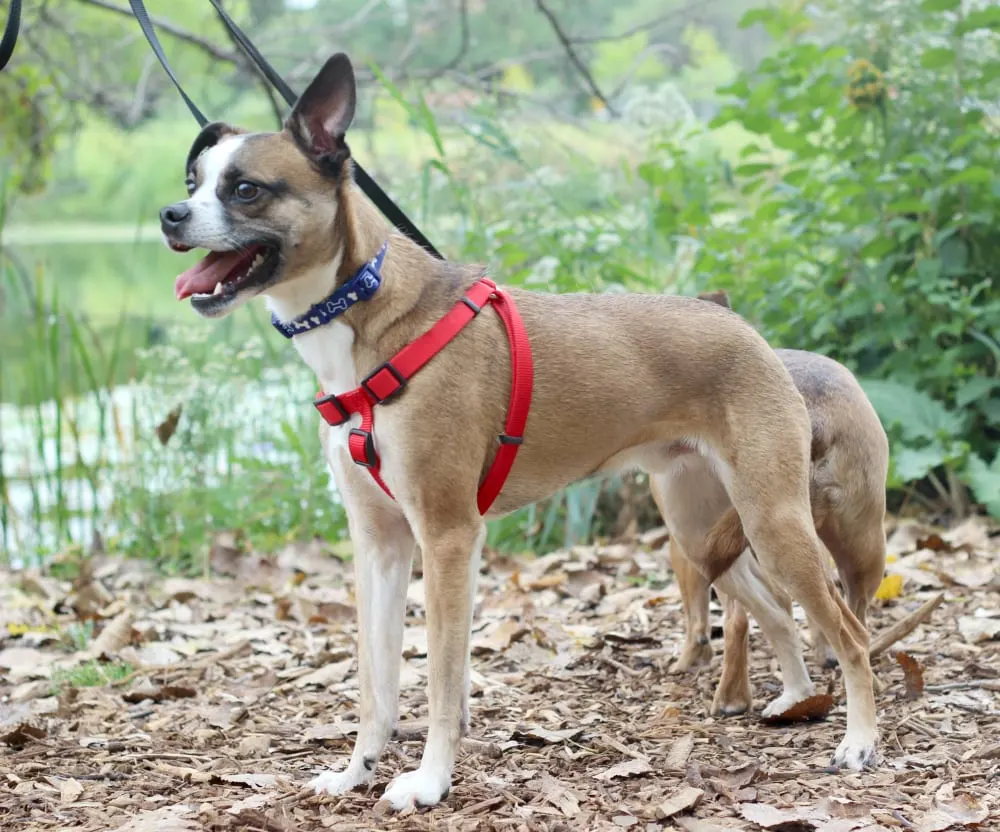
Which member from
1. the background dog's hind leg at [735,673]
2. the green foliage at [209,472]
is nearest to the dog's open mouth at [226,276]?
the background dog's hind leg at [735,673]

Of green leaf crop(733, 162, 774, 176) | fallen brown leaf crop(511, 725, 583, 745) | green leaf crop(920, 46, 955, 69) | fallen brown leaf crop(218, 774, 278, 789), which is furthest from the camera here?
green leaf crop(733, 162, 774, 176)

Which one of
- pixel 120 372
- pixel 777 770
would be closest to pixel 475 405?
pixel 777 770

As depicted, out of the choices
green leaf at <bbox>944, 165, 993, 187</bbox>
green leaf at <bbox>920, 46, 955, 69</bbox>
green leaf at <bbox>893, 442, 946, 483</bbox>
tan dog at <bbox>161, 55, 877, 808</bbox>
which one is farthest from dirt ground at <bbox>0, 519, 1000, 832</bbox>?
green leaf at <bbox>920, 46, 955, 69</bbox>

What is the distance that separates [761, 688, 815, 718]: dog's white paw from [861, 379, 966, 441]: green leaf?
2.47 meters

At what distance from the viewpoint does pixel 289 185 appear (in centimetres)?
316

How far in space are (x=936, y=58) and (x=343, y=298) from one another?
4.28m

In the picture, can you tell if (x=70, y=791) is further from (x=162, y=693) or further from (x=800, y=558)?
(x=800, y=558)

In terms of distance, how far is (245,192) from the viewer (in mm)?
3113

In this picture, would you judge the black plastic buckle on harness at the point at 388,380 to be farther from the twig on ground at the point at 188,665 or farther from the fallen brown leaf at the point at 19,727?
the twig on ground at the point at 188,665

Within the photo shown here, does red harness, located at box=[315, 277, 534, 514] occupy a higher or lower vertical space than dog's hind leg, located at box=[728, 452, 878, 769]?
higher

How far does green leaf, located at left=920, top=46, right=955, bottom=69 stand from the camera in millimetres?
6207

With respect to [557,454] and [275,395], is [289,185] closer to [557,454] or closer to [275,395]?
[557,454]

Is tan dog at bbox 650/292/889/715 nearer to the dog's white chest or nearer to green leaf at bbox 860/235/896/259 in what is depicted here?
the dog's white chest

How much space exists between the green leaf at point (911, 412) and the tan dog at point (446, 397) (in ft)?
8.57
